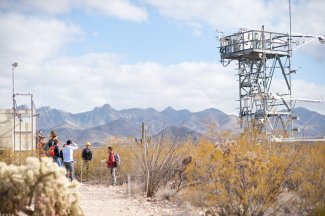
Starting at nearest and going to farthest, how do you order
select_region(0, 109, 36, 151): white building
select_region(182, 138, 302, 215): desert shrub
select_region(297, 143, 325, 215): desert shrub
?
select_region(182, 138, 302, 215): desert shrub → select_region(297, 143, 325, 215): desert shrub → select_region(0, 109, 36, 151): white building

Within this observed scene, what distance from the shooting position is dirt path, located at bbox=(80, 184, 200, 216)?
13.4 m

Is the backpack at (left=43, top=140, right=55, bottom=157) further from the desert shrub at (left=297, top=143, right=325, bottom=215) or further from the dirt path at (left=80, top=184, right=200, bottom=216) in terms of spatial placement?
the desert shrub at (left=297, top=143, right=325, bottom=215)

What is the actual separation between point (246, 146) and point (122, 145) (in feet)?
43.7

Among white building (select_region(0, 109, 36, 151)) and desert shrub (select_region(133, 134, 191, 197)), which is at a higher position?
white building (select_region(0, 109, 36, 151))

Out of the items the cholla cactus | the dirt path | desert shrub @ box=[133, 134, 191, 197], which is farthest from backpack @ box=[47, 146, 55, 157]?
the cholla cactus

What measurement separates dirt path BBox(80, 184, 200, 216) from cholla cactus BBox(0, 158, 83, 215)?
19.5 feet

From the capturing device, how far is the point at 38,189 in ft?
22.0

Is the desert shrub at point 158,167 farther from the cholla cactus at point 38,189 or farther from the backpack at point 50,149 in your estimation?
the cholla cactus at point 38,189

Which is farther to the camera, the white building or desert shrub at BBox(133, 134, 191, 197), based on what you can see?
the white building

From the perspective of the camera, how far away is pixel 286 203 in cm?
1173

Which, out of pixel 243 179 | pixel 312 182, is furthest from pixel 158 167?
pixel 243 179

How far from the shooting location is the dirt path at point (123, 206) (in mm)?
13391

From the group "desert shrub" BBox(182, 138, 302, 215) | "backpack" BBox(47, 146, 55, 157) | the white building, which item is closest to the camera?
"desert shrub" BBox(182, 138, 302, 215)

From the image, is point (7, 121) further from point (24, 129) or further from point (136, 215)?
point (136, 215)
